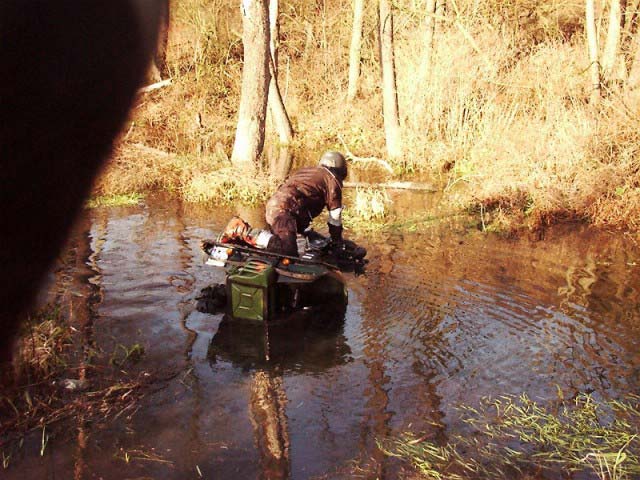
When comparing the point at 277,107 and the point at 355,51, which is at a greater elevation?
the point at 355,51

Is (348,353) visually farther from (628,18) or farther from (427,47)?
(628,18)

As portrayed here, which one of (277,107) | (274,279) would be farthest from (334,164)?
(277,107)

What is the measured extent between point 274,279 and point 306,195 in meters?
1.30

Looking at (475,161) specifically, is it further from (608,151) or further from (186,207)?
(186,207)

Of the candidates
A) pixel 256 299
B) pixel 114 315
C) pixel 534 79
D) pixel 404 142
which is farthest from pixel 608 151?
pixel 114 315

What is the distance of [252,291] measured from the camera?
6.96 meters

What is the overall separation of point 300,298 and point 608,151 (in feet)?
23.3

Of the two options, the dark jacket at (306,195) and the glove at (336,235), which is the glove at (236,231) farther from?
the glove at (336,235)

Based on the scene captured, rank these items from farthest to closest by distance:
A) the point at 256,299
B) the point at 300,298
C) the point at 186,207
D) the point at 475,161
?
1. the point at 475,161
2. the point at 186,207
3. the point at 300,298
4. the point at 256,299

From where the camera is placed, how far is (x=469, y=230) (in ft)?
38.2

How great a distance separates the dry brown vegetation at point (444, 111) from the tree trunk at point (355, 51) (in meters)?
0.32

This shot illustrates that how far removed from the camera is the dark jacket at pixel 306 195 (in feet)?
25.2

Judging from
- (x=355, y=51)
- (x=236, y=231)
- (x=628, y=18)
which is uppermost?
(x=355, y=51)

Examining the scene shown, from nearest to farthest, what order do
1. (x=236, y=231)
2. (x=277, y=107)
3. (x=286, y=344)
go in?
1. (x=286, y=344)
2. (x=236, y=231)
3. (x=277, y=107)
